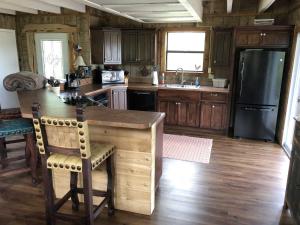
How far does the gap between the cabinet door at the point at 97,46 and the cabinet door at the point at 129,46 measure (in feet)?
1.77

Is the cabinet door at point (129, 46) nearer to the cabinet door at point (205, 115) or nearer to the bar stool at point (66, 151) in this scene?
the cabinet door at point (205, 115)

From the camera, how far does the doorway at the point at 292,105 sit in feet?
Answer: 13.5

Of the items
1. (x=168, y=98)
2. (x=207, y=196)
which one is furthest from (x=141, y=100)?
(x=207, y=196)

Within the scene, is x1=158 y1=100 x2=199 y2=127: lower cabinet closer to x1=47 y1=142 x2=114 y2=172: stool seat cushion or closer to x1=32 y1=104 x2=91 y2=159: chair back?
x1=47 y1=142 x2=114 y2=172: stool seat cushion

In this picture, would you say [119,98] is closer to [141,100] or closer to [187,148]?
[141,100]

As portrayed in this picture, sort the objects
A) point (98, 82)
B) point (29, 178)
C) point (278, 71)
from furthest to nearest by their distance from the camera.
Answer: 1. point (98, 82)
2. point (278, 71)
3. point (29, 178)

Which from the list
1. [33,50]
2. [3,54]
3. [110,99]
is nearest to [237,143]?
[110,99]

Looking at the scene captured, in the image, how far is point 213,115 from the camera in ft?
16.4

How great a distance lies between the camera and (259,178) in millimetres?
3312

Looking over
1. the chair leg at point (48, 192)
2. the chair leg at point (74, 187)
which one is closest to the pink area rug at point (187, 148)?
the chair leg at point (74, 187)

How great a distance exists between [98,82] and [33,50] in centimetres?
173

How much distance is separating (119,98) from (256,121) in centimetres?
276

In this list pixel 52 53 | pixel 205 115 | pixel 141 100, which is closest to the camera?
pixel 205 115

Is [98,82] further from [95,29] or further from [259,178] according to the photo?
[259,178]
